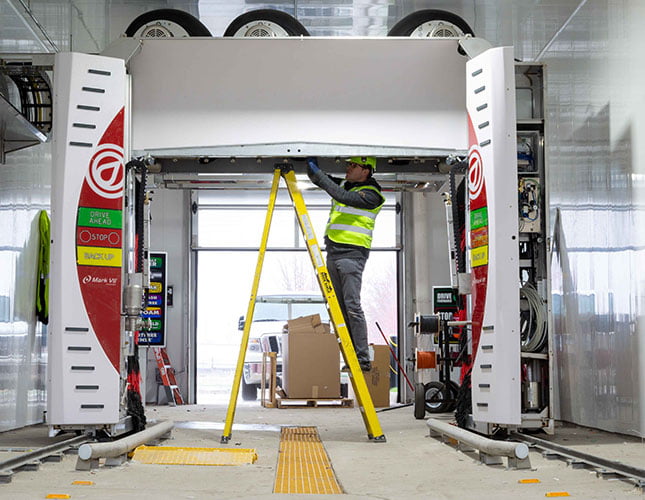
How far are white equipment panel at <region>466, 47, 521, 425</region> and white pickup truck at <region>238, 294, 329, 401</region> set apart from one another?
27.5 feet

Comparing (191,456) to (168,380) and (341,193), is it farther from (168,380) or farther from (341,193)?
(168,380)

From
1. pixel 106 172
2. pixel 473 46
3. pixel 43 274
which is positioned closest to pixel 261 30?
pixel 473 46

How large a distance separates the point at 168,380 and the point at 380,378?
352cm

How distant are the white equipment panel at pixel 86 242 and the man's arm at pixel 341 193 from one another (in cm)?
159

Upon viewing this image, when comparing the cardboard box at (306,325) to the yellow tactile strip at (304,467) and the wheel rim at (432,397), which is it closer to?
the wheel rim at (432,397)

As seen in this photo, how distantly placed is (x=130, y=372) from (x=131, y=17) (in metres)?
4.19

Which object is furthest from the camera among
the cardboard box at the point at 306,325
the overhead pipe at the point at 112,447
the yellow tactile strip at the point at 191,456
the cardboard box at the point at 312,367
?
the cardboard box at the point at 306,325

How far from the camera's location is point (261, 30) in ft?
27.0

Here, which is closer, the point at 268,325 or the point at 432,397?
the point at 432,397

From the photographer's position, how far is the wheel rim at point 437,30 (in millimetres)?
8281

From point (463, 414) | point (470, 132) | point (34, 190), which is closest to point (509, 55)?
point (470, 132)

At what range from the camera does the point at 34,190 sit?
9516 mm

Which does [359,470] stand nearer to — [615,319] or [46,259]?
[615,319]

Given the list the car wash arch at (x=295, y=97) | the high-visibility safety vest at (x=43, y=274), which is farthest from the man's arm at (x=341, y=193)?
the high-visibility safety vest at (x=43, y=274)
